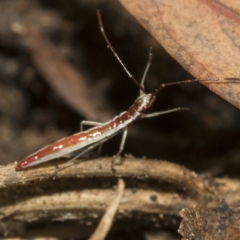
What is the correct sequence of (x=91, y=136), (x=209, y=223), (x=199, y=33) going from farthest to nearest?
(x=91, y=136), (x=199, y=33), (x=209, y=223)

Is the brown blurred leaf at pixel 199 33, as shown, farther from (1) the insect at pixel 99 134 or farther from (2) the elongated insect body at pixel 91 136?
(2) the elongated insect body at pixel 91 136

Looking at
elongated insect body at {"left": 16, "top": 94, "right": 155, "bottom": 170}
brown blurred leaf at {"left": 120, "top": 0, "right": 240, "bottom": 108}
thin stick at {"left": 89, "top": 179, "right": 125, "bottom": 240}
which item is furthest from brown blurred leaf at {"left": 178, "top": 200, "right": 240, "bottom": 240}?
elongated insect body at {"left": 16, "top": 94, "right": 155, "bottom": 170}

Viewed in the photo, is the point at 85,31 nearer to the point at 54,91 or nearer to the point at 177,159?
the point at 54,91

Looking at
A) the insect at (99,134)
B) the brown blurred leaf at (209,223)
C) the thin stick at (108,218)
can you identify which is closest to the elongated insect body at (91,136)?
the insect at (99,134)

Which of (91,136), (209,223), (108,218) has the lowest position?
(209,223)

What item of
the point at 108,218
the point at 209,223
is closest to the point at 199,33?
Result: the point at 209,223

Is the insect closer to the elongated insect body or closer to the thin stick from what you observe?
the elongated insect body

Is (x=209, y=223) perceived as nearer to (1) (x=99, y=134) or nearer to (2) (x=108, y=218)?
(2) (x=108, y=218)

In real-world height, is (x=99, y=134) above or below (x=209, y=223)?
above

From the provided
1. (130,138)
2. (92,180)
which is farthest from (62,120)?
(92,180)

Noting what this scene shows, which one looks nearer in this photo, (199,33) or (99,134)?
(199,33)
